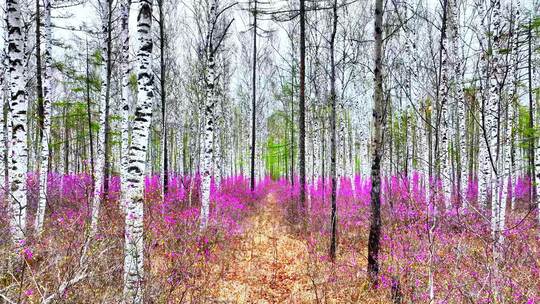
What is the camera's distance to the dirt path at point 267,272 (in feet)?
16.0

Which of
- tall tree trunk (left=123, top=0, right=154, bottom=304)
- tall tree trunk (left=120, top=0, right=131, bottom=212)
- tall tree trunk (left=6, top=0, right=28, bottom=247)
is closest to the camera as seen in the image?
tall tree trunk (left=123, top=0, right=154, bottom=304)

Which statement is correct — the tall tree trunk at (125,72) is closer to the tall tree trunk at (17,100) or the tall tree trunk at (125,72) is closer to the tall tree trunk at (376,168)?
the tall tree trunk at (17,100)

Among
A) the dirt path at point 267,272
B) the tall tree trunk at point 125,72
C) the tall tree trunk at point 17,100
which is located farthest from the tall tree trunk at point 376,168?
the tall tree trunk at point 17,100

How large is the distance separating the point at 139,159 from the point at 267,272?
358 cm

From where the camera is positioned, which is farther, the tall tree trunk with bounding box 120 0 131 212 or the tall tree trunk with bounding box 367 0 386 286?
the tall tree trunk with bounding box 120 0 131 212

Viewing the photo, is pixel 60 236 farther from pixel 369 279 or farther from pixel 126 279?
pixel 369 279

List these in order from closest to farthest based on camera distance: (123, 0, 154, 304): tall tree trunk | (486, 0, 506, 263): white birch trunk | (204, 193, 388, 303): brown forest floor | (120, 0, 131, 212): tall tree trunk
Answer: (486, 0, 506, 263): white birch trunk < (123, 0, 154, 304): tall tree trunk < (204, 193, 388, 303): brown forest floor < (120, 0, 131, 212): tall tree trunk

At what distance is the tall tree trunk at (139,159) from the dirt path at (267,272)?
157 cm

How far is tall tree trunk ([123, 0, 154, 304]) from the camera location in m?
3.69

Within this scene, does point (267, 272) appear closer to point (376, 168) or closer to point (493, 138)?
point (376, 168)

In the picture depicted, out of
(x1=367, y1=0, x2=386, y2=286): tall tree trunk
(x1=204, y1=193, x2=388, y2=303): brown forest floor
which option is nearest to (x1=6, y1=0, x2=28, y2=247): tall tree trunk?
(x1=204, y1=193, x2=388, y2=303): brown forest floor

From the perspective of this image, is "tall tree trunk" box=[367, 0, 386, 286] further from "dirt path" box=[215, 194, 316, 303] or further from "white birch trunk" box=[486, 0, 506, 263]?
"white birch trunk" box=[486, 0, 506, 263]

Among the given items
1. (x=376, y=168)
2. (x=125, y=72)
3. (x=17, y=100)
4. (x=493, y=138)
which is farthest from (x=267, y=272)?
(x=17, y=100)

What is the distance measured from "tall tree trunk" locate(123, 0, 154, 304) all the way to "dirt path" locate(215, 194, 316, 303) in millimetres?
1569
